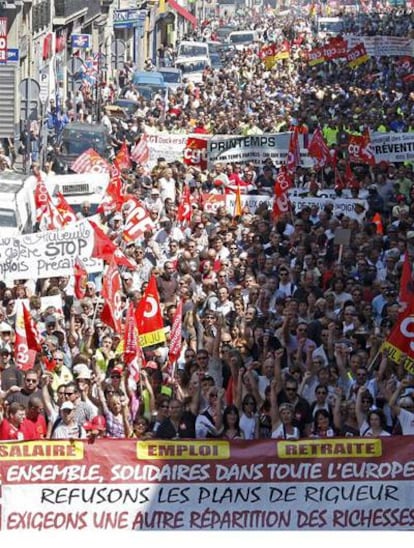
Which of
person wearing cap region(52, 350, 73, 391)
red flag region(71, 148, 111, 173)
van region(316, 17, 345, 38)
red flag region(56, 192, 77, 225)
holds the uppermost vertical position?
person wearing cap region(52, 350, 73, 391)

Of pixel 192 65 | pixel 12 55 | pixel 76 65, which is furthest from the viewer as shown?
pixel 192 65

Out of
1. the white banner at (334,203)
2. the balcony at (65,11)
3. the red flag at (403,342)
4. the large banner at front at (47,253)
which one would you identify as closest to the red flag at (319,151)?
the white banner at (334,203)

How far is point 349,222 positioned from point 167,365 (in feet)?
23.0

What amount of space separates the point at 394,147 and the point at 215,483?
1793cm

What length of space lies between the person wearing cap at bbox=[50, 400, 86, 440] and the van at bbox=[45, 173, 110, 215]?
43.1 feet

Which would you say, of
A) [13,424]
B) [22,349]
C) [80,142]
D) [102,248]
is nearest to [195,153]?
[80,142]

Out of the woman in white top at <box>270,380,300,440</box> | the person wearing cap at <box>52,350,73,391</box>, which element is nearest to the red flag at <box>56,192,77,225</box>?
the person wearing cap at <box>52,350,73,391</box>

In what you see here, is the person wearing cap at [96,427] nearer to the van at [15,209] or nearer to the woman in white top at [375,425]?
the woman in white top at [375,425]

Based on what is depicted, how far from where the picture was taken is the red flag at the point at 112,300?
18.2 meters

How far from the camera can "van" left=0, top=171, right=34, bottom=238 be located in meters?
24.8

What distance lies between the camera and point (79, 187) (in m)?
28.3

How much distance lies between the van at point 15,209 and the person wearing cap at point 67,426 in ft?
32.0

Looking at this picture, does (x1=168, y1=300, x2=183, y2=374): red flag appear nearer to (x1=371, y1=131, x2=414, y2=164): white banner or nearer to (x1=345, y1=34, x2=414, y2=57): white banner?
(x1=371, y1=131, x2=414, y2=164): white banner

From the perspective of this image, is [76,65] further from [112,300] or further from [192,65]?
[112,300]
